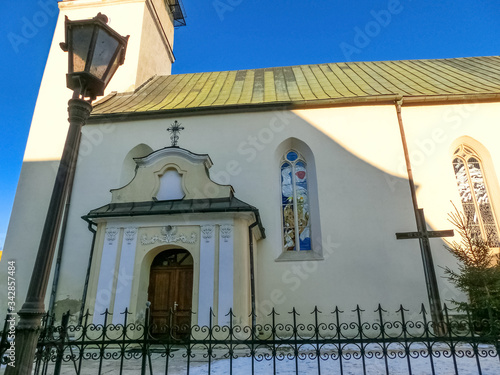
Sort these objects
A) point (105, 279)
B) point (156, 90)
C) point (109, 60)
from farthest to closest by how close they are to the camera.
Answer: point (156, 90) → point (105, 279) → point (109, 60)

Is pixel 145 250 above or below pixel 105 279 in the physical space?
above

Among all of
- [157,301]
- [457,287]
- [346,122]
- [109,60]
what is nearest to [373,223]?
[457,287]

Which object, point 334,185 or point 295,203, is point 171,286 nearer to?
point 295,203

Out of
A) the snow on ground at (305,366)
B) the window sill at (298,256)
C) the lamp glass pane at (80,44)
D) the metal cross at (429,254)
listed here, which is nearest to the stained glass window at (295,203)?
the window sill at (298,256)

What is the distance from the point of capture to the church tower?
36.3ft

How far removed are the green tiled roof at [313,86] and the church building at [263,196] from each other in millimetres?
128

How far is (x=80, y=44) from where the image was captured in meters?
3.67

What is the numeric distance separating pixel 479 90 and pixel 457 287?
6.99 metres

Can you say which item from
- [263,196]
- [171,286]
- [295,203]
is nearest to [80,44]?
[171,286]

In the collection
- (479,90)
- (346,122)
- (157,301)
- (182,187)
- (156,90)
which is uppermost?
(156,90)

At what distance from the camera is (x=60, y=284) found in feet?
32.8

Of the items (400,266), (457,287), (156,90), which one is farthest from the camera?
(156,90)

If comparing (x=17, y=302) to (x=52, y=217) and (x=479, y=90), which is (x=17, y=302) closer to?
(x=52, y=217)

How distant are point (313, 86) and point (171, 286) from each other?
9.28 metres
